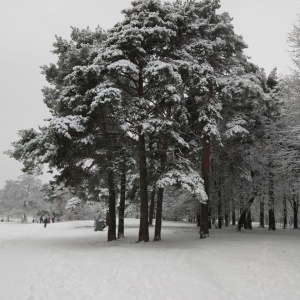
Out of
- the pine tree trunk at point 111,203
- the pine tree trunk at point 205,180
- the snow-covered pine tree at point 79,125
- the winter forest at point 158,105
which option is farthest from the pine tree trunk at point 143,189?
the pine tree trunk at point 205,180

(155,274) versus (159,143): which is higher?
(159,143)

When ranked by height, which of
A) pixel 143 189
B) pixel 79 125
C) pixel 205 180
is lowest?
pixel 143 189

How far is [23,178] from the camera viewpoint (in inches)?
2562

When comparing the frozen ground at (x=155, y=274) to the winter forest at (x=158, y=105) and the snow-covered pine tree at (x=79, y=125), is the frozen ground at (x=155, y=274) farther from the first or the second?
the snow-covered pine tree at (x=79, y=125)

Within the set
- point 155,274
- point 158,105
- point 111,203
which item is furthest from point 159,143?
point 155,274

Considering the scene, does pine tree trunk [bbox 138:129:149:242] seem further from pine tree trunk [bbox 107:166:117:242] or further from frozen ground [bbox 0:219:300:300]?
frozen ground [bbox 0:219:300:300]

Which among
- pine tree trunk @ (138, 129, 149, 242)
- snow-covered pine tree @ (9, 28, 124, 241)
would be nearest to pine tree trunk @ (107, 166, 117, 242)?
snow-covered pine tree @ (9, 28, 124, 241)

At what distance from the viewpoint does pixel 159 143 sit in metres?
18.2

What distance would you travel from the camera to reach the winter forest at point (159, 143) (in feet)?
29.2

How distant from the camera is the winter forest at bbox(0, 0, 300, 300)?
8.91 meters

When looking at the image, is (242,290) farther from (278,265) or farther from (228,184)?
(228,184)

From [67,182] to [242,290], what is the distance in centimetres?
1207

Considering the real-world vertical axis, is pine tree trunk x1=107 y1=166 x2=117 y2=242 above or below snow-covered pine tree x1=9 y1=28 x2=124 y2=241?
below

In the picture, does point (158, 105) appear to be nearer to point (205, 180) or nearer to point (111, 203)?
point (205, 180)
